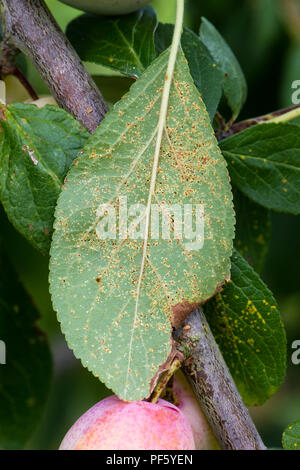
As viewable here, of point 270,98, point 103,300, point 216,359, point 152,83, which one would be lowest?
point 270,98

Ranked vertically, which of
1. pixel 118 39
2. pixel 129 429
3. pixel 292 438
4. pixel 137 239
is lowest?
pixel 292 438

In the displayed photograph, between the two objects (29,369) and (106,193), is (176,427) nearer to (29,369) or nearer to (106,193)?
(106,193)

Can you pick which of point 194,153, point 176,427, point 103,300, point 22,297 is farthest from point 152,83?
point 22,297

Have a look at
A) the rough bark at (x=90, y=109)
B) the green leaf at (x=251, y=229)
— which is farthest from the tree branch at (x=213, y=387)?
the green leaf at (x=251, y=229)

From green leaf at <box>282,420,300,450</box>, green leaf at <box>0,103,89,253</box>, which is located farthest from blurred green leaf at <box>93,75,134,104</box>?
green leaf at <box>282,420,300,450</box>

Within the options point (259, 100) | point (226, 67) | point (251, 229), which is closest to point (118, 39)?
point (226, 67)

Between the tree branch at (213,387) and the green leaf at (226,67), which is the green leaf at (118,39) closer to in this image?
the green leaf at (226,67)

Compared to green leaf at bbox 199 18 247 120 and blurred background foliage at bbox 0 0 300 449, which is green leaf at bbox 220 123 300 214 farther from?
blurred background foliage at bbox 0 0 300 449

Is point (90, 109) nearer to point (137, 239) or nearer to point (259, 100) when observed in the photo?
point (137, 239)
